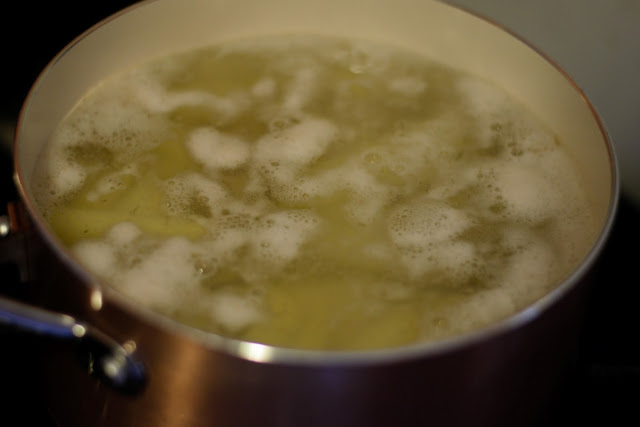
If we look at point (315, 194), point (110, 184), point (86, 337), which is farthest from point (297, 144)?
point (86, 337)

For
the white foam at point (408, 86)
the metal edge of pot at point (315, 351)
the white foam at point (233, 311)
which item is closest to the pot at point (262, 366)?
the metal edge of pot at point (315, 351)

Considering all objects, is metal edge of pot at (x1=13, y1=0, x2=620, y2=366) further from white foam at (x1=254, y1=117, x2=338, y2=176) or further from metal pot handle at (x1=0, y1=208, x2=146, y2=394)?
white foam at (x1=254, y1=117, x2=338, y2=176)

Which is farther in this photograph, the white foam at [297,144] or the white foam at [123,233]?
the white foam at [297,144]

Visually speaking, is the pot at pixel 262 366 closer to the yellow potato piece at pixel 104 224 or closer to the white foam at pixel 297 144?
the yellow potato piece at pixel 104 224

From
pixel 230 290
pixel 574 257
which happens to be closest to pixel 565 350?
pixel 574 257

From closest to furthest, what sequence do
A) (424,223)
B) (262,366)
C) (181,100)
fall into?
(262,366) < (424,223) < (181,100)

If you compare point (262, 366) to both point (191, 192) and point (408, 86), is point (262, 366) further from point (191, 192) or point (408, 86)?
point (408, 86)

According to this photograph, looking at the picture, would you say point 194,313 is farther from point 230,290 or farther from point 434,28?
point 434,28

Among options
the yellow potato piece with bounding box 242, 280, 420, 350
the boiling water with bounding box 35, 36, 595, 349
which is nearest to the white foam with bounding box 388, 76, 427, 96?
the boiling water with bounding box 35, 36, 595, 349
